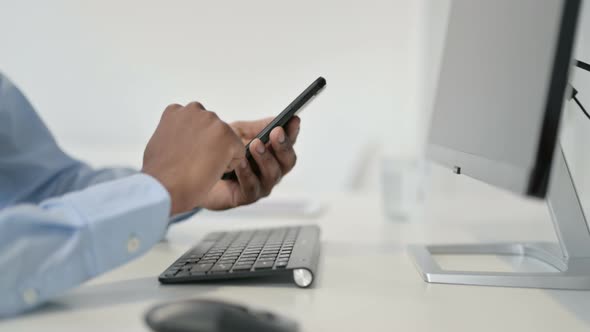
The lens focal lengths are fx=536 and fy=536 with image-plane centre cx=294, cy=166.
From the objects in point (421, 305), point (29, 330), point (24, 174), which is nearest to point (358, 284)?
point (421, 305)

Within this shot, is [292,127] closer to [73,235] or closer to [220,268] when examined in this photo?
[220,268]

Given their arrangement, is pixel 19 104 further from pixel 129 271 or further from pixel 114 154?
pixel 114 154

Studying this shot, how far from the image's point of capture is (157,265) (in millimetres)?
708

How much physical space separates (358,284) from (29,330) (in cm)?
34

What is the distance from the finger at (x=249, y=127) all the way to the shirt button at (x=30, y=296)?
0.50 meters

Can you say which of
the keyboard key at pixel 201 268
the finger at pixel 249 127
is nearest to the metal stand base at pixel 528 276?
the keyboard key at pixel 201 268

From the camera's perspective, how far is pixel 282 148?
0.83 meters

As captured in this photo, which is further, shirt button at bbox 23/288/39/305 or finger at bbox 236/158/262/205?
finger at bbox 236/158/262/205

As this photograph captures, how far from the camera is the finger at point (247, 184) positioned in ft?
2.82

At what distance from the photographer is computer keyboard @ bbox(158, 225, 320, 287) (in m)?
0.58

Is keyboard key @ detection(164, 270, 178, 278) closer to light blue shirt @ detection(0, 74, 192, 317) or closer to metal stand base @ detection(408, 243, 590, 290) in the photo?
light blue shirt @ detection(0, 74, 192, 317)

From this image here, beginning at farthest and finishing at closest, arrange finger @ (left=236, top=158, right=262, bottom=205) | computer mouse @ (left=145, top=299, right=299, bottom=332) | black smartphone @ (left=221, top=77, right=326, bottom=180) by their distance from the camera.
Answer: finger @ (left=236, top=158, right=262, bottom=205)
black smartphone @ (left=221, top=77, right=326, bottom=180)
computer mouse @ (left=145, top=299, right=299, bottom=332)

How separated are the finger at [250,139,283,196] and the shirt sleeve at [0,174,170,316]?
27 cm

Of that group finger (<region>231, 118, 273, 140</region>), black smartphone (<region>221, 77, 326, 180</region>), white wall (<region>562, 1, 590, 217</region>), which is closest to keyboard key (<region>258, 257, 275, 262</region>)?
black smartphone (<region>221, 77, 326, 180</region>)
